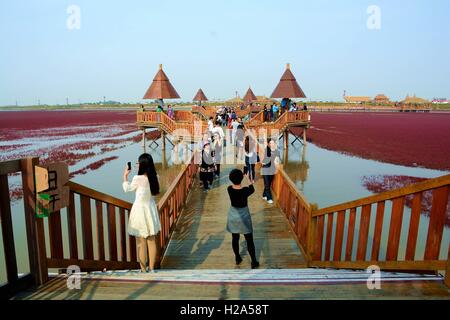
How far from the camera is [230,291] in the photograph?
277 centimetres

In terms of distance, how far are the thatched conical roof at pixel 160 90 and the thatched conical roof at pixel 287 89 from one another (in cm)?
705

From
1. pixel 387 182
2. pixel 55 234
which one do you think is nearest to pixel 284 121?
pixel 387 182

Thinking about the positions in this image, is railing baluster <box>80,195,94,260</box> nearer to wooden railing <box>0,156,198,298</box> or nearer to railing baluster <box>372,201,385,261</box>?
wooden railing <box>0,156,198,298</box>

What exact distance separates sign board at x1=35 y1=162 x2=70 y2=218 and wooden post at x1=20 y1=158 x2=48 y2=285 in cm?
5

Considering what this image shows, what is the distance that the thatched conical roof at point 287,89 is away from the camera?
21.4m

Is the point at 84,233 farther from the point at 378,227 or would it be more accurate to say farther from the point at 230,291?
the point at 378,227

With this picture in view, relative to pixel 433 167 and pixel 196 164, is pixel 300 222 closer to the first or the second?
pixel 196 164

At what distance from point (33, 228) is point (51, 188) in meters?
0.38

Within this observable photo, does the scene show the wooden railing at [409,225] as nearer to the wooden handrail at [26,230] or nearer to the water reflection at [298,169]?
the wooden handrail at [26,230]

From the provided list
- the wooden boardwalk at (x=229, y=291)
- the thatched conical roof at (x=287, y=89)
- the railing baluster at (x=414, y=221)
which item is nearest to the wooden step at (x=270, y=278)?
the wooden boardwalk at (x=229, y=291)

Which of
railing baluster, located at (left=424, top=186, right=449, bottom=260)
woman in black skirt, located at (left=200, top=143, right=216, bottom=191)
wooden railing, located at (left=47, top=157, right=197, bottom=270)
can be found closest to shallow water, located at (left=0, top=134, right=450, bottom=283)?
woman in black skirt, located at (left=200, top=143, right=216, bottom=191)
